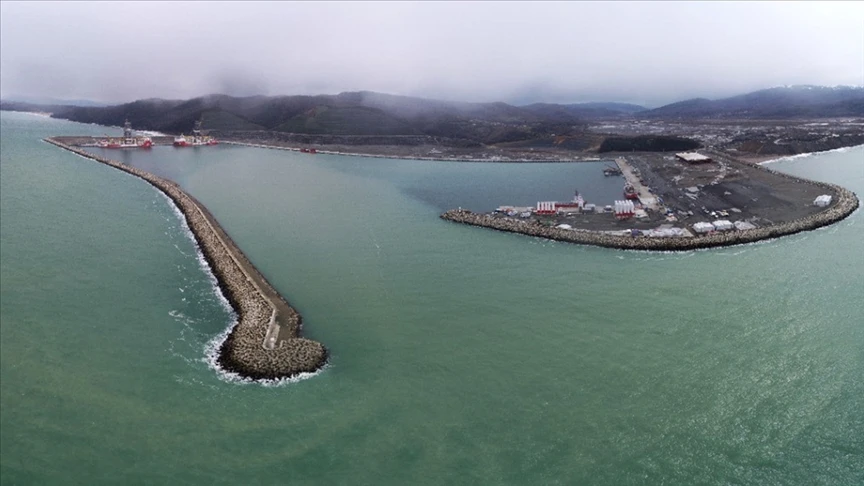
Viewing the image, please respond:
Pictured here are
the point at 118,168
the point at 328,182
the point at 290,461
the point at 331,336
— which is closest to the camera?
the point at 290,461

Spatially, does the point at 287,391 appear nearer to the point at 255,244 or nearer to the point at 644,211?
the point at 255,244

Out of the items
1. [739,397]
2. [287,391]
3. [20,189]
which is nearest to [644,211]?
[739,397]

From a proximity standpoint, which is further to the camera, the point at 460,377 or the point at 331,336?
the point at 331,336

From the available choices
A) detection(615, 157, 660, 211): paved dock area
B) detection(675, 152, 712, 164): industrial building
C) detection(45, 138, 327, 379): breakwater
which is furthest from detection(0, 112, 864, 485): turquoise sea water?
detection(675, 152, 712, 164): industrial building

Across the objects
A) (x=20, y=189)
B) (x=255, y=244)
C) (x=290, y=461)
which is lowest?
(x=290, y=461)

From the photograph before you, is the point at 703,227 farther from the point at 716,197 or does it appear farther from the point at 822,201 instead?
the point at 822,201

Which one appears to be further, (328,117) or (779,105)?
(779,105)

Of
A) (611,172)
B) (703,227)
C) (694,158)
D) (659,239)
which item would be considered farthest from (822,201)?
(694,158)
